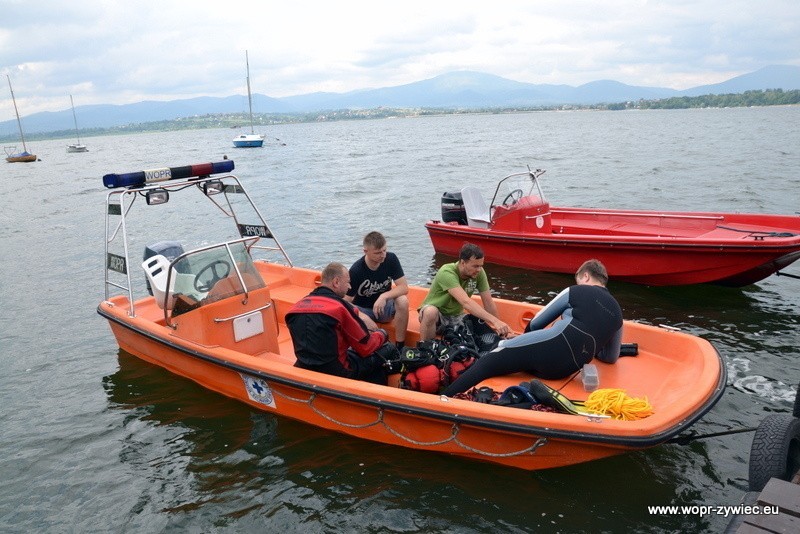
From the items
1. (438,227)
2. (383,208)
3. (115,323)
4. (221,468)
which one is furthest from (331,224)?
Result: (221,468)

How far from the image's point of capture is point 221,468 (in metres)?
5.57

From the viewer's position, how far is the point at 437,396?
482cm

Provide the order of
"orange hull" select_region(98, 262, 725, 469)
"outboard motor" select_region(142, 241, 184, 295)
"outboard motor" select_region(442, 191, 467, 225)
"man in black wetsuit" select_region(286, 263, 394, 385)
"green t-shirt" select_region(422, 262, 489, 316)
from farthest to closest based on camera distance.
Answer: "outboard motor" select_region(442, 191, 467, 225)
"outboard motor" select_region(142, 241, 184, 295)
"green t-shirt" select_region(422, 262, 489, 316)
"man in black wetsuit" select_region(286, 263, 394, 385)
"orange hull" select_region(98, 262, 725, 469)

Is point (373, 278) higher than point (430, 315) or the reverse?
higher

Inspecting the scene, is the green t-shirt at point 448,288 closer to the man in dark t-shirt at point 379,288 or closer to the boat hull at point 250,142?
the man in dark t-shirt at point 379,288

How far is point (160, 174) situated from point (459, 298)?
3592mm

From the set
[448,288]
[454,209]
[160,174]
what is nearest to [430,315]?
[448,288]

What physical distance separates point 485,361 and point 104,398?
4760 mm

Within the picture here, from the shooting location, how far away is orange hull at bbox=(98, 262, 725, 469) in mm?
4387

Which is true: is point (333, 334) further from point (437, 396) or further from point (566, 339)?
point (566, 339)

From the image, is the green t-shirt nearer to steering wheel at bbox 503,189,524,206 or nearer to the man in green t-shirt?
the man in green t-shirt

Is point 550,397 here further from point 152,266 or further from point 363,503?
point 152,266

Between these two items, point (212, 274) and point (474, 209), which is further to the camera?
point (474, 209)

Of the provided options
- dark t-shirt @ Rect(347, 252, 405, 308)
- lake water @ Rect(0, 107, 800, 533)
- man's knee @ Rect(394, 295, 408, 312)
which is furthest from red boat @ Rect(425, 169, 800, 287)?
man's knee @ Rect(394, 295, 408, 312)
